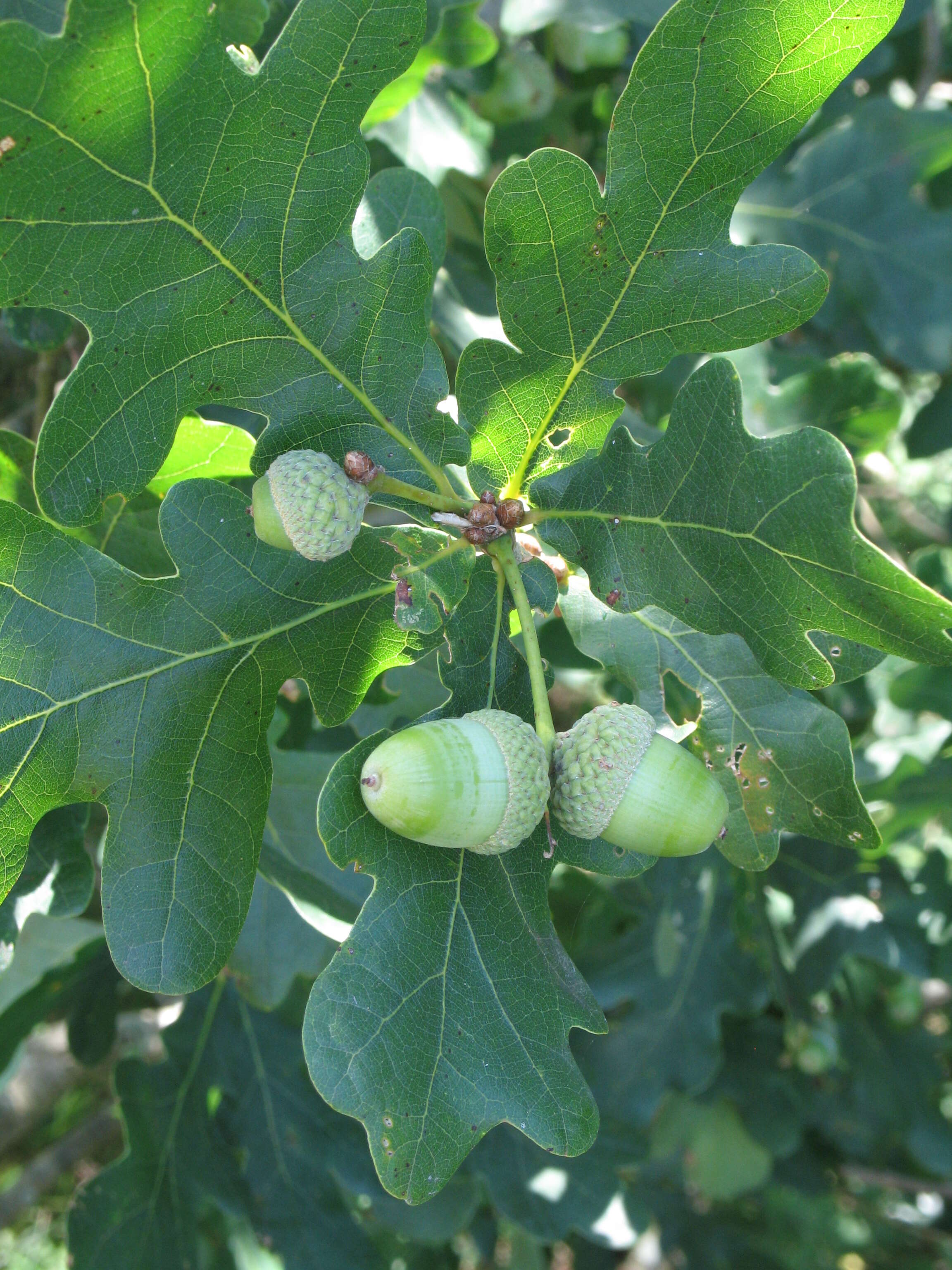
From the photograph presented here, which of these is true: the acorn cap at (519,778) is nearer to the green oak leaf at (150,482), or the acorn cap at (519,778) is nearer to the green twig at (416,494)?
the green twig at (416,494)

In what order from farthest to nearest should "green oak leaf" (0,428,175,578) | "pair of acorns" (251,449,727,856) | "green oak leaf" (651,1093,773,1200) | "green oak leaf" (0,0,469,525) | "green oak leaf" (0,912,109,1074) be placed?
"green oak leaf" (651,1093,773,1200), "green oak leaf" (0,912,109,1074), "green oak leaf" (0,428,175,578), "pair of acorns" (251,449,727,856), "green oak leaf" (0,0,469,525)

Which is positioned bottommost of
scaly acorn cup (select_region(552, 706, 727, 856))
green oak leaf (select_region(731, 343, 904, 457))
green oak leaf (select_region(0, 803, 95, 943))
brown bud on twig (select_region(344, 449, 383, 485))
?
green oak leaf (select_region(731, 343, 904, 457))

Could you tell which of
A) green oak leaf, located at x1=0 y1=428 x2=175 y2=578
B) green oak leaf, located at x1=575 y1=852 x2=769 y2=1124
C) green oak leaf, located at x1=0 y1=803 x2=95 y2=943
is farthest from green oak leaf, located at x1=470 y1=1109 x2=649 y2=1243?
green oak leaf, located at x1=0 y1=428 x2=175 y2=578

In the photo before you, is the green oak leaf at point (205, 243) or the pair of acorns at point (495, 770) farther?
the pair of acorns at point (495, 770)

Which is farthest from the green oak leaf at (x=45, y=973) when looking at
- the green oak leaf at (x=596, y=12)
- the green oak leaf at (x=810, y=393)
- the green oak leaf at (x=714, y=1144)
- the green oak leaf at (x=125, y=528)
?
the green oak leaf at (x=596, y=12)

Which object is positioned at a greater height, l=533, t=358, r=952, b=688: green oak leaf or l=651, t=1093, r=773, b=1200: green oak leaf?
l=533, t=358, r=952, b=688: green oak leaf

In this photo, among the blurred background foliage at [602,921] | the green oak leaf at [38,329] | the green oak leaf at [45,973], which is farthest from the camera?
the green oak leaf at [45,973]

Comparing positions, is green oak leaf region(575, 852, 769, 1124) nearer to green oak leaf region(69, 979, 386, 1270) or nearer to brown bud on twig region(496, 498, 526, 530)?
green oak leaf region(69, 979, 386, 1270)
